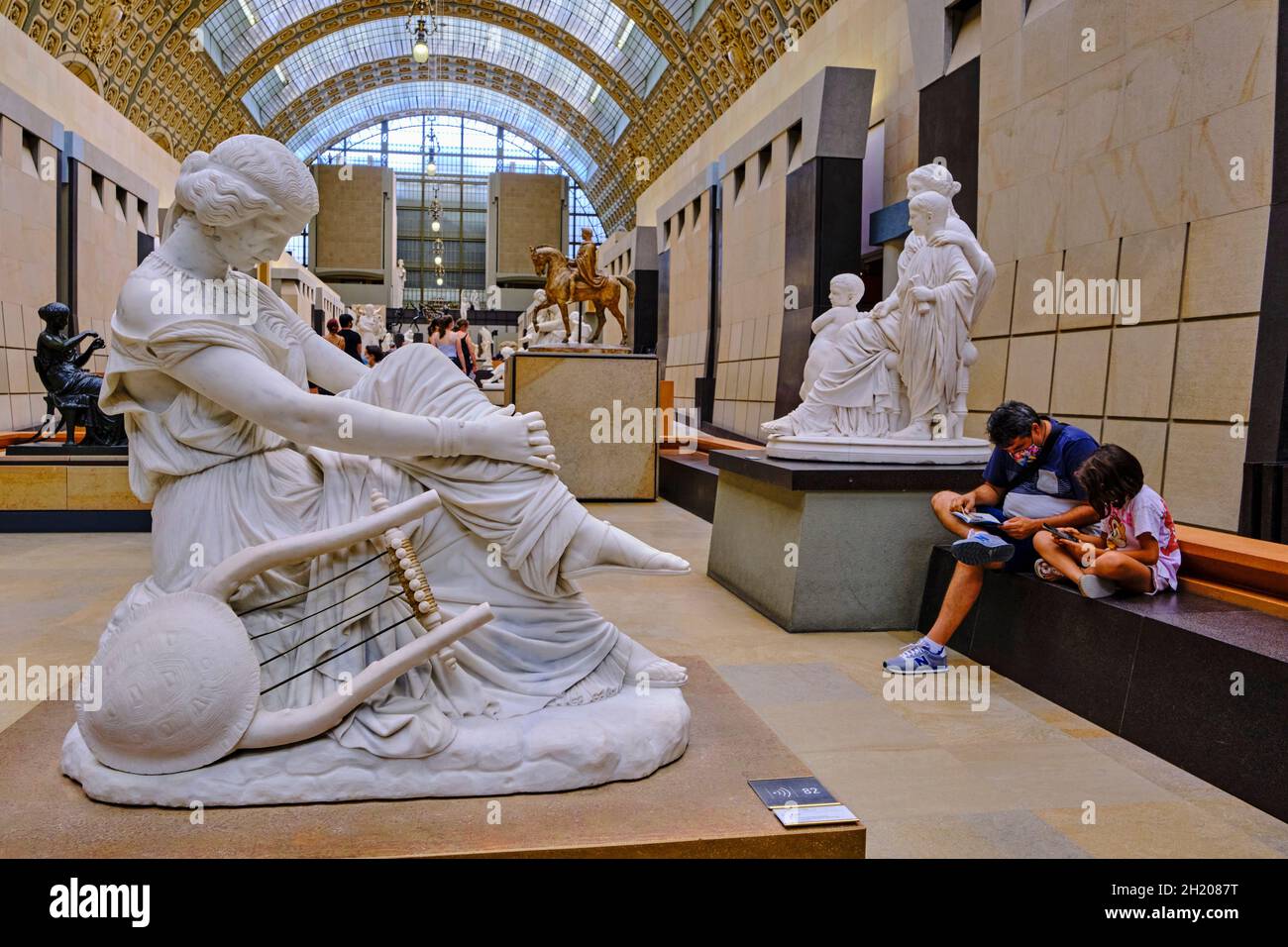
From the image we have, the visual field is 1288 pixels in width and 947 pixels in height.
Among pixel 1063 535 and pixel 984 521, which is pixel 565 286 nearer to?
pixel 984 521

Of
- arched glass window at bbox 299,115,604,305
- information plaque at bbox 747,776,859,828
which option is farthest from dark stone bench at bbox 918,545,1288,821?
arched glass window at bbox 299,115,604,305

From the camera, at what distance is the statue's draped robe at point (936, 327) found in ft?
19.0

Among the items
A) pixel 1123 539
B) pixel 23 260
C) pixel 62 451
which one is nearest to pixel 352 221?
pixel 23 260

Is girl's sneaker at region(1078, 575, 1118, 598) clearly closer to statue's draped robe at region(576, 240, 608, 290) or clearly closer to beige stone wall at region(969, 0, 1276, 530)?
beige stone wall at region(969, 0, 1276, 530)

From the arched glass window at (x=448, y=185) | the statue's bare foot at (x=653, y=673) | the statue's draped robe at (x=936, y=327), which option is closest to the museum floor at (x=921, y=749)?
the statue's bare foot at (x=653, y=673)

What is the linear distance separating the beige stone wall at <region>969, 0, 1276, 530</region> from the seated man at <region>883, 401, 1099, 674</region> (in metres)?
2.16

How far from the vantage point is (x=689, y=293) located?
65.0ft

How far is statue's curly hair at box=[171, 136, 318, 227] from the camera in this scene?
2295 mm

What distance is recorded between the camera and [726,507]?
6.73 metres

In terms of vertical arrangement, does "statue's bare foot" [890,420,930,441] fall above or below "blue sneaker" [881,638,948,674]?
above

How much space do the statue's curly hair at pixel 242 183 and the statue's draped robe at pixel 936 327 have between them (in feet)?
14.3
